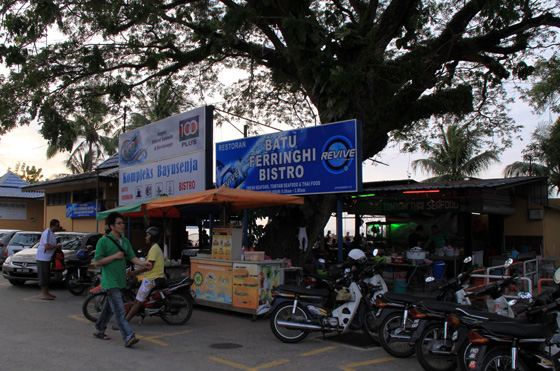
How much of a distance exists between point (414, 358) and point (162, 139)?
11.0 m

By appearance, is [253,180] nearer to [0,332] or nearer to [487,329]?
[0,332]

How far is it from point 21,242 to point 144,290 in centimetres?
1186

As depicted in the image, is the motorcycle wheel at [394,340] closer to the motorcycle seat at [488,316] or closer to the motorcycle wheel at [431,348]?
the motorcycle wheel at [431,348]

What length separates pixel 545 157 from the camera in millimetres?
23656

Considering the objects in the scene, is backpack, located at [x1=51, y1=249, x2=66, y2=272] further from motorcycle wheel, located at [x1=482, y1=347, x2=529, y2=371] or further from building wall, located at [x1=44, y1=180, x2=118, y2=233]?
motorcycle wheel, located at [x1=482, y1=347, x2=529, y2=371]

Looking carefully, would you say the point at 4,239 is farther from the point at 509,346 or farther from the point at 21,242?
the point at 509,346

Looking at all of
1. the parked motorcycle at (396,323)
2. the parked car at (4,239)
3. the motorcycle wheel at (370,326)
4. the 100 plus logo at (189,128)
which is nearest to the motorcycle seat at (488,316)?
the parked motorcycle at (396,323)

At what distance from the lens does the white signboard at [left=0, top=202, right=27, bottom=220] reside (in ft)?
101

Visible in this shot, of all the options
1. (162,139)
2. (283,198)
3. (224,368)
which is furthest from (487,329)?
(162,139)

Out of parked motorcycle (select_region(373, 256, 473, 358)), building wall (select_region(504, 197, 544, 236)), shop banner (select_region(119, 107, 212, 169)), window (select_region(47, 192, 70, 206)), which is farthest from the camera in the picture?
window (select_region(47, 192, 70, 206))

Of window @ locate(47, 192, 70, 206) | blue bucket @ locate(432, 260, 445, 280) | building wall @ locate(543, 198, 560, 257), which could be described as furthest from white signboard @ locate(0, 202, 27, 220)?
building wall @ locate(543, 198, 560, 257)

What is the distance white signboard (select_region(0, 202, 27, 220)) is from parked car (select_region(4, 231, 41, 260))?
14822 millimetres

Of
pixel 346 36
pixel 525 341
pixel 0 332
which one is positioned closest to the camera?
pixel 525 341

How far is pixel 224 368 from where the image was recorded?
5992 millimetres
